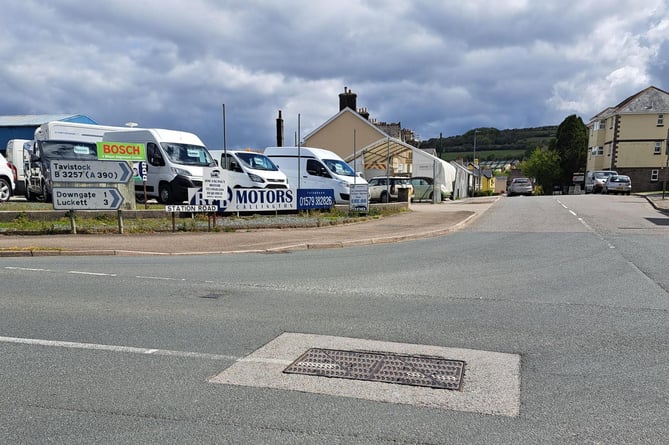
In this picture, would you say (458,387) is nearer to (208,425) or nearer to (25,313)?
(208,425)

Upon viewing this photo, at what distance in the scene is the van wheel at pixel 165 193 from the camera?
17906 millimetres

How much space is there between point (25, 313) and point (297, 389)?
4165 mm

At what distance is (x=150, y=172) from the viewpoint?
723 inches

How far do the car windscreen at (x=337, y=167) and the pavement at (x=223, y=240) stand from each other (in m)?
5.62

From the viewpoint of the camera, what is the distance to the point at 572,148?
2980 inches

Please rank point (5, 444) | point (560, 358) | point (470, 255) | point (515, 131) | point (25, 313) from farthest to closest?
1. point (515, 131)
2. point (470, 255)
3. point (25, 313)
4. point (560, 358)
5. point (5, 444)

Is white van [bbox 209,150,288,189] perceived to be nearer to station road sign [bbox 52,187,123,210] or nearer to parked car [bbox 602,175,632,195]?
station road sign [bbox 52,187,123,210]

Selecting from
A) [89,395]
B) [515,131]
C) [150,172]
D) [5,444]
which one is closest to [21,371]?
[89,395]

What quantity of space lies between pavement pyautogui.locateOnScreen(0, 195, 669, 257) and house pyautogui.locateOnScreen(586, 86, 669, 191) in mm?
51122

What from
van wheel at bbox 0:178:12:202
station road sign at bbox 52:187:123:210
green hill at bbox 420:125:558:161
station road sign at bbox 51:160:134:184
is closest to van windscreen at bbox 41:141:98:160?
van wheel at bbox 0:178:12:202

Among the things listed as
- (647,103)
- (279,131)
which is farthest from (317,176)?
(647,103)

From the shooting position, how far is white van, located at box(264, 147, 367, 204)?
69.3 feet

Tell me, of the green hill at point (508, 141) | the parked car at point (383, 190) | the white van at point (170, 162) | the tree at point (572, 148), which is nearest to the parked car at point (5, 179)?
the white van at point (170, 162)

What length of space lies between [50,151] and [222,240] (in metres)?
11.0
